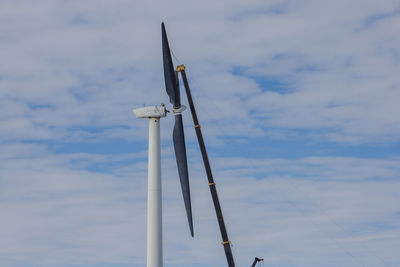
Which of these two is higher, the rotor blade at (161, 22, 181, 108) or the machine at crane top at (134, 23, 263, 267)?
the rotor blade at (161, 22, 181, 108)

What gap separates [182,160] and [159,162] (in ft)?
10.2

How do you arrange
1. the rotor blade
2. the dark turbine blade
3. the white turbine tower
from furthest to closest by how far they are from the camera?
the rotor blade
the dark turbine blade
the white turbine tower

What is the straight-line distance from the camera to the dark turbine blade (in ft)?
306

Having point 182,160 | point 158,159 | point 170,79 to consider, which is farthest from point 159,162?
point 170,79

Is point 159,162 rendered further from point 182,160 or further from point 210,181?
point 210,181

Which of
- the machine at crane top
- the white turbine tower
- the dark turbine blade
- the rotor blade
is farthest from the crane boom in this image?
the dark turbine blade

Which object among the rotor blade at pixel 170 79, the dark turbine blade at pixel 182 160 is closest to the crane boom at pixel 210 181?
the rotor blade at pixel 170 79

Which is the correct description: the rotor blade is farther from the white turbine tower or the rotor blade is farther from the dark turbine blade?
the dark turbine blade

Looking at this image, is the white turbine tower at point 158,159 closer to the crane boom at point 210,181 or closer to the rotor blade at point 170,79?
the rotor blade at point 170,79

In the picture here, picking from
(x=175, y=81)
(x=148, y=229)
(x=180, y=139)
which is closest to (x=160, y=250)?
(x=148, y=229)

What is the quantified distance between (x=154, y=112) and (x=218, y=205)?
49.2 feet

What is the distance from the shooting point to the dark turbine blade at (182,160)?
93.2 m

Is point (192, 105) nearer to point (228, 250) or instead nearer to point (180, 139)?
point (180, 139)

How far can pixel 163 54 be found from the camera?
97000 millimetres
